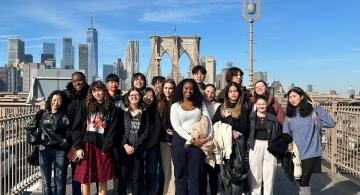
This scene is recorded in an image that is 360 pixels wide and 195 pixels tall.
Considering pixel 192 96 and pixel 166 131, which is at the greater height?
pixel 192 96

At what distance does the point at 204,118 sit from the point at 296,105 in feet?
3.44

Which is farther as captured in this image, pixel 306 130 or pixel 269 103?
pixel 269 103

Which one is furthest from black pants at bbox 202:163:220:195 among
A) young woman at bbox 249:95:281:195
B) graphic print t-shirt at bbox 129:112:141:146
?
graphic print t-shirt at bbox 129:112:141:146

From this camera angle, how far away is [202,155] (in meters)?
4.56

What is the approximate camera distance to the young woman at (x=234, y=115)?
4473mm

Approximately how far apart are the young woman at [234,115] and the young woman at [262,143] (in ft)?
0.34

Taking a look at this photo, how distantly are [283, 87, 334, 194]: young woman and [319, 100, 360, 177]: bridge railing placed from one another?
1.92m

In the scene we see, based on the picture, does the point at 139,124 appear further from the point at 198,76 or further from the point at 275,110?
the point at 275,110

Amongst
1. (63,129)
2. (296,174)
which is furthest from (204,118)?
(63,129)

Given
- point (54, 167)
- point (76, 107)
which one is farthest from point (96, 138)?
point (54, 167)

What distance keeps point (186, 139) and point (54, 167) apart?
5.22 feet

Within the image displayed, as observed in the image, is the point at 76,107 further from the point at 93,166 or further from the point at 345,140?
the point at 345,140

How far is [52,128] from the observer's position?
4457mm

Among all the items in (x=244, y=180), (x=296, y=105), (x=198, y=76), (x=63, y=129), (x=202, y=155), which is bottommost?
(x=244, y=180)
